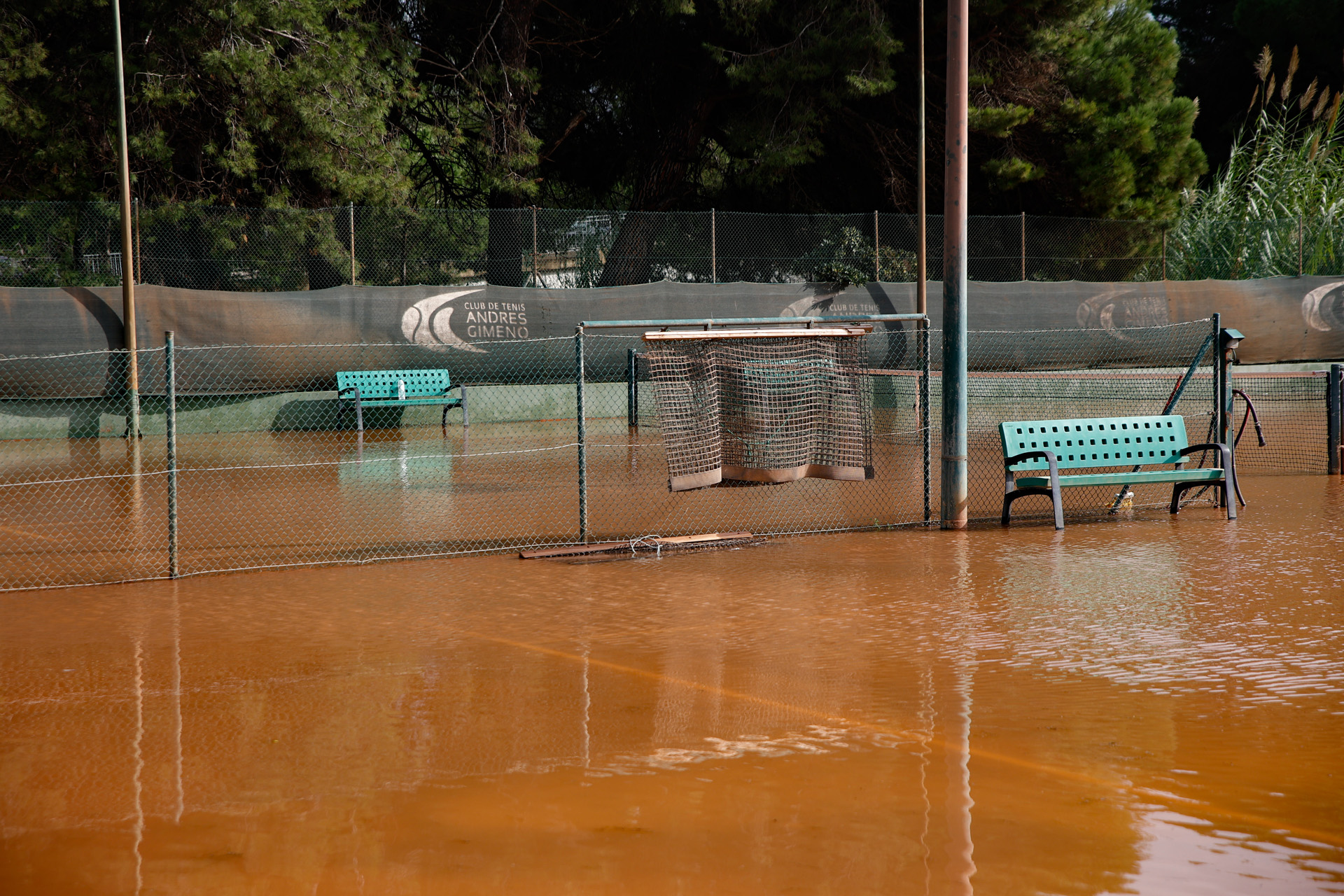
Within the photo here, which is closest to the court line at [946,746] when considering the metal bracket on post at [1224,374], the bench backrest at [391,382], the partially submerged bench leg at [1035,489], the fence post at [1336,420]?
the partially submerged bench leg at [1035,489]

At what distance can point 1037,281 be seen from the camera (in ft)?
76.7

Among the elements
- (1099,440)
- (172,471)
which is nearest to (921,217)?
(1099,440)

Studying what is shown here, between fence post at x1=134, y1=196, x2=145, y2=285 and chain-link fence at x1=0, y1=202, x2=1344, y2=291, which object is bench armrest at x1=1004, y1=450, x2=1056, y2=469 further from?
fence post at x1=134, y1=196, x2=145, y2=285

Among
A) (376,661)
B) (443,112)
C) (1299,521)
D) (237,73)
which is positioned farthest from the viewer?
(443,112)

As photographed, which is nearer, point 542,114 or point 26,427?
point 26,427

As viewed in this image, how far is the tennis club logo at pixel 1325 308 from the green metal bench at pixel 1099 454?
1601 centimetres

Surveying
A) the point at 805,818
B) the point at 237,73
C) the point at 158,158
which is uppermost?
the point at 237,73

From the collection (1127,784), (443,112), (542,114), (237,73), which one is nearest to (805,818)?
(1127,784)

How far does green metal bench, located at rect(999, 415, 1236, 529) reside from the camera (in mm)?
10438

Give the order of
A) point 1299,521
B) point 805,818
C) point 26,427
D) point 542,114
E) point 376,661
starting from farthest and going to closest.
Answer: point 542,114 < point 26,427 < point 1299,521 < point 376,661 < point 805,818

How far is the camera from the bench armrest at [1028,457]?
10.4 meters

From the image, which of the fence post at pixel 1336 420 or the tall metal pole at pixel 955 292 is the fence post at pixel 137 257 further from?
the fence post at pixel 1336 420

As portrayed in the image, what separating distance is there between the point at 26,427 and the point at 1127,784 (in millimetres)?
17415

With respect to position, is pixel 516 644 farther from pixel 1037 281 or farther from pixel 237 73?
pixel 1037 281
